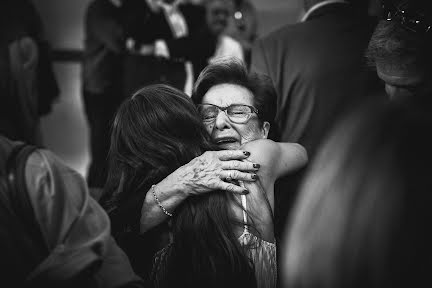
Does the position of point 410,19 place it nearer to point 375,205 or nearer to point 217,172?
point 217,172

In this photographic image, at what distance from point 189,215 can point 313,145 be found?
846 mm

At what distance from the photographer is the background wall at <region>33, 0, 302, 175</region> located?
4695 millimetres

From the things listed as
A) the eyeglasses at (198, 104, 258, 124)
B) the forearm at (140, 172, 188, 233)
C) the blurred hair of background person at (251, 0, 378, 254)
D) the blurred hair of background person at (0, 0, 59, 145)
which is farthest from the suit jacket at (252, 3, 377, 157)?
the blurred hair of background person at (0, 0, 59, 145)

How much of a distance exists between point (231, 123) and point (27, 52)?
2.40ft

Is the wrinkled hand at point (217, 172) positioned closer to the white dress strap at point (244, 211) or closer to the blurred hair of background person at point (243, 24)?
the white dress strap at point (244, 211)

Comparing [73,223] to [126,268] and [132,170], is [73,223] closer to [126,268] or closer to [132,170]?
[126,268]

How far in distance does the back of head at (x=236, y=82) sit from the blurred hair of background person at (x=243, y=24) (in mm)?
1969

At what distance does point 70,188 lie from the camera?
1.19 meters

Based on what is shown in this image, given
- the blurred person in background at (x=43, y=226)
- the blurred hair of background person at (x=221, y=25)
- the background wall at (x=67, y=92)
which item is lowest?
the background wall at (x=67, y=92)

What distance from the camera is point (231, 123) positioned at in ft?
6.19

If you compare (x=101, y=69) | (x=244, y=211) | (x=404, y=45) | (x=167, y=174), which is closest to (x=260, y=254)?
(x=244, y=211)

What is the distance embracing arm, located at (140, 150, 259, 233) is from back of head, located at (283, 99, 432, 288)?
0.79 meters

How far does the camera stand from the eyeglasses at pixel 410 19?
1.69 m

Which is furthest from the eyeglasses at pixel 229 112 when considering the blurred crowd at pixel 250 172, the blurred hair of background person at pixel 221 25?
the blurred hair of background person at pixel 221 25
